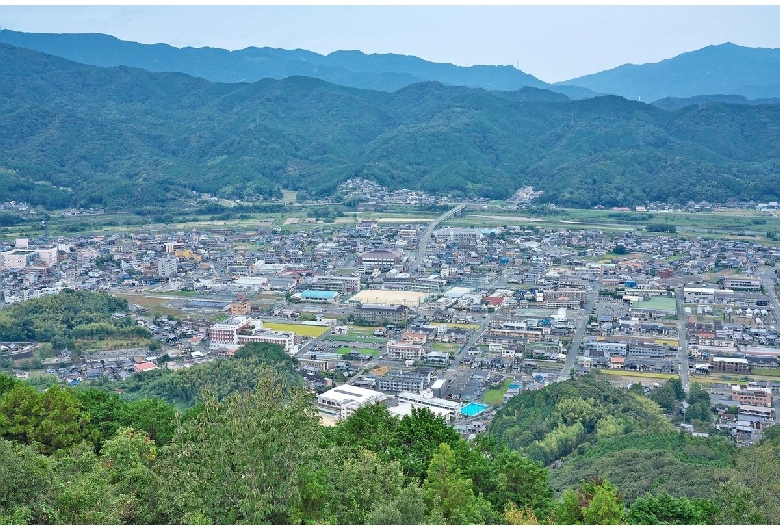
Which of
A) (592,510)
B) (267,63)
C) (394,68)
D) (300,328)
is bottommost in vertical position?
(300,328)

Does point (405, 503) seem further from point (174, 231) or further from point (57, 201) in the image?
point (57, 201)

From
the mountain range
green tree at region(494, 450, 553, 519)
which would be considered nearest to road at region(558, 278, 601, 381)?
green tree at region(494, 450, 553, 519)

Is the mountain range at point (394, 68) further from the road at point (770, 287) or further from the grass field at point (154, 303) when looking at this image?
the grass field at point (154, 303)

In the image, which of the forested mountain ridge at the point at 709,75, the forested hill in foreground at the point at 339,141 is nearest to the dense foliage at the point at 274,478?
the forested hill in foreground at the point at 339,141

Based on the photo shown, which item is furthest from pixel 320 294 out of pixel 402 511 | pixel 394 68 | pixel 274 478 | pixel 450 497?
pixel 394 68

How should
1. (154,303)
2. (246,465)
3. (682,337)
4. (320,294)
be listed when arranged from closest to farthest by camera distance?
(246,465)
(682,337)
(154,303)
(320,294)

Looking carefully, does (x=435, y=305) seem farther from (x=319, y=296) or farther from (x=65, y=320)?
(x=65, y=320)
